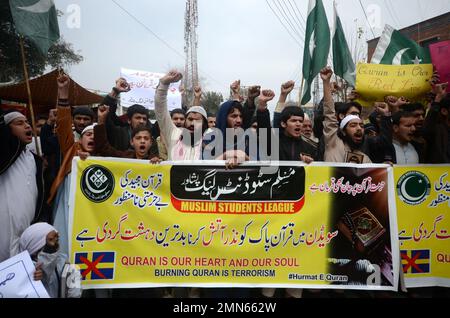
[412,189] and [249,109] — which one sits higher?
[249,109]

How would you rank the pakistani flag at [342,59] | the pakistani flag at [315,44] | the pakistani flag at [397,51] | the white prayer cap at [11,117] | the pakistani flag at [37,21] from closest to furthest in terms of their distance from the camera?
1. the white prayer cap at [11,117]
2. the pakistani flag at [37,21]
3. the pakistani flag at [315,44]
4. the pakistani flag at [397,51]
5. the pakistani flag at [342,59]

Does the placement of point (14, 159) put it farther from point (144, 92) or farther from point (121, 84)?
point (144, 92)

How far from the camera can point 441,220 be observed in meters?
3.38

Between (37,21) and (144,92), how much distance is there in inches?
139

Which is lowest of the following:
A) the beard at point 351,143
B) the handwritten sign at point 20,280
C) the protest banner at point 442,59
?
the handwritten sign at point 20,280

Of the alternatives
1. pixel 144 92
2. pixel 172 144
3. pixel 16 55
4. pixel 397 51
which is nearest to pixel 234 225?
pixel 172 144

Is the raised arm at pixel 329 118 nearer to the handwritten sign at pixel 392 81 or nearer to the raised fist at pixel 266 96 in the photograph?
the raised fist at pixel 266 96

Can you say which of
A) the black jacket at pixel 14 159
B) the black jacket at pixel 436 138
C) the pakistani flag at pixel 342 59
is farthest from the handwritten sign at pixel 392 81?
the black jacket at pixel 14 159

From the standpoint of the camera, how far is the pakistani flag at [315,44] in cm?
484

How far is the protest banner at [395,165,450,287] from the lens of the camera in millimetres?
3332

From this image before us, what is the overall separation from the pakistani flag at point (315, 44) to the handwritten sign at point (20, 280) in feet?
11.9

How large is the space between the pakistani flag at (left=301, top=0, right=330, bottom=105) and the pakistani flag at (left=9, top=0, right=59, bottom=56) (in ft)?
9.53

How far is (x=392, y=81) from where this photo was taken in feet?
15.3
